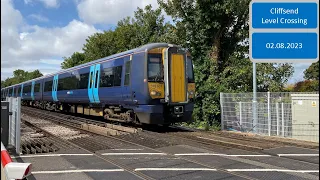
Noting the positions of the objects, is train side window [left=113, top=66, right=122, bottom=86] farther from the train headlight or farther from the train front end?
the train headlight

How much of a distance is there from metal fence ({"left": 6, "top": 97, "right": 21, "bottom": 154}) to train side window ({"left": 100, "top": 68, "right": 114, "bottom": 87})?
5.75 meters

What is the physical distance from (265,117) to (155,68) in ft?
14.5

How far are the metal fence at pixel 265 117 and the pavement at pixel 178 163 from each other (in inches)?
103

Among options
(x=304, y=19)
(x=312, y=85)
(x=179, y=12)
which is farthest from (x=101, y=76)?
(x=304, y=19)

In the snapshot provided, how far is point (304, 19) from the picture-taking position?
286cm

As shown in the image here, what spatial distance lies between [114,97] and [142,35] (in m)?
17.3

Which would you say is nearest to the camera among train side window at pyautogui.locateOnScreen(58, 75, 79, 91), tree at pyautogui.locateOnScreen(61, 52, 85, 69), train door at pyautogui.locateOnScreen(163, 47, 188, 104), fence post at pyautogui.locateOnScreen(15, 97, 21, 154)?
fence post at pyautogui.locateOnScreen(15, 97, 21, 154)

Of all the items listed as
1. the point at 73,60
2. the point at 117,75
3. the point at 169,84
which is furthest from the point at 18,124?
the point at 73,60

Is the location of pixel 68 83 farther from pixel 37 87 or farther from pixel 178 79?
pixel 37 87

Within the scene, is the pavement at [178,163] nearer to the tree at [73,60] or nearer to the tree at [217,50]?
the tree at [217,50]

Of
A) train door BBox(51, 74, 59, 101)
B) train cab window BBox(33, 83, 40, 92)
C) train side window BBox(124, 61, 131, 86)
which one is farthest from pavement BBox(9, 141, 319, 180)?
train cab window BBox(33, 83, 40, 92)

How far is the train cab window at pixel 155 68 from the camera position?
12.9 meters

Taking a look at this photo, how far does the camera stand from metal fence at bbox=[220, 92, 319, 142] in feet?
37.9

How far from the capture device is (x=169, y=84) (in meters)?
13.0
